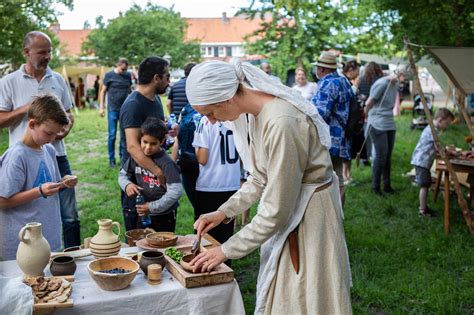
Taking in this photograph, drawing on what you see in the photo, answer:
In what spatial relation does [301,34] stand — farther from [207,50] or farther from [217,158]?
[207,50]

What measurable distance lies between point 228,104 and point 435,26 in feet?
22.9

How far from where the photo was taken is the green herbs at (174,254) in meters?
2.49

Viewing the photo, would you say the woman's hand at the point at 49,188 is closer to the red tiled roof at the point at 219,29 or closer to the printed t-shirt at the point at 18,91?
the printed t-shirt at the point at 18,91

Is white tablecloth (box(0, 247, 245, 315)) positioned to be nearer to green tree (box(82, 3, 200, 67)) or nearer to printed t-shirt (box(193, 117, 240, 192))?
printed t-shirt (box(193, 117, 240, 192))

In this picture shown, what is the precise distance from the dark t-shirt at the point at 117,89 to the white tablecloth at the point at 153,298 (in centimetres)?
678

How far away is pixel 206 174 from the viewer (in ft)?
13.0

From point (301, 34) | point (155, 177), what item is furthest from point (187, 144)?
point (301, 34)

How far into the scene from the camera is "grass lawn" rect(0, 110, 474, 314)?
13.2 ft

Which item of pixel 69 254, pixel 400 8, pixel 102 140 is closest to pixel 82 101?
pixel 102 140

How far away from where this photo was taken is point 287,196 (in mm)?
2037

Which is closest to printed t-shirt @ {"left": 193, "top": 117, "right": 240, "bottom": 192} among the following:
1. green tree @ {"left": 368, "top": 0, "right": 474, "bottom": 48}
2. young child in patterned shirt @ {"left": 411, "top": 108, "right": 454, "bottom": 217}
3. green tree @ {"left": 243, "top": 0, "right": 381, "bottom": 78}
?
young child in patterned shirt @ {"left": 411, "top": 108, "right": 454, "bottom": 217}

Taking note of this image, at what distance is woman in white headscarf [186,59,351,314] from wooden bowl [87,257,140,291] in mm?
295

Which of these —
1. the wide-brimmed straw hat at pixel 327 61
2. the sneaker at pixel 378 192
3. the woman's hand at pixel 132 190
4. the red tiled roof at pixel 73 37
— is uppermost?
the red tiled roof at pixel 73 37

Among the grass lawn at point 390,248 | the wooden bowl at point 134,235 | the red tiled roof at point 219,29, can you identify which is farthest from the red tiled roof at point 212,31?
the wooden bowl at point 134,235
